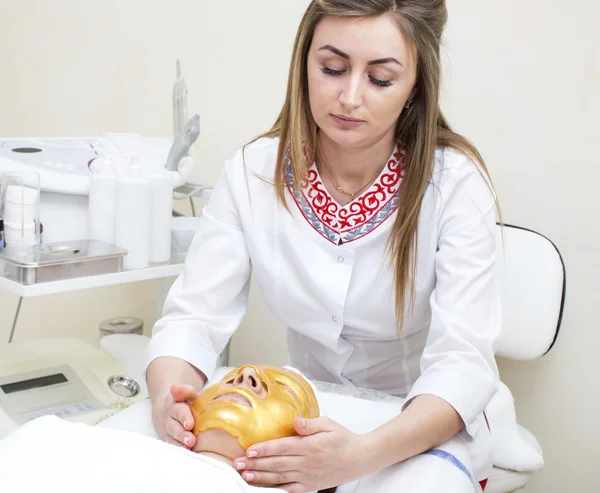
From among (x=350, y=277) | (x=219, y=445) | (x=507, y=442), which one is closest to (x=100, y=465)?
(x=219, y=445)

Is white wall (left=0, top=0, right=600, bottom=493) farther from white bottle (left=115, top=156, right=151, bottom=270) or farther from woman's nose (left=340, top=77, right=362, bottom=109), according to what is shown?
white bottle (left=115, top=156, right=151, bottom=270)

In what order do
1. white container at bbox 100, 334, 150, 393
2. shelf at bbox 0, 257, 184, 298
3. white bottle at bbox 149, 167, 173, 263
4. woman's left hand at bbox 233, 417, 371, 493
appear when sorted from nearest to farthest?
woman's left hand at bbox 233, 417, 371, 493 → shelf at bbox 0, 257, 184, 298 → white bottle at bbox 149, 167, 173, 263 → white container at bbox 100, 334, 150, 393

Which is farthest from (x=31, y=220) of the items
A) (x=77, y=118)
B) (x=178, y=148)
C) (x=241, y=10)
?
(x=77, y=118)

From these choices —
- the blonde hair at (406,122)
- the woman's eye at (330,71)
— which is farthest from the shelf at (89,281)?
the woman's eye at (330,71)

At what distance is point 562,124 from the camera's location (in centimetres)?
184

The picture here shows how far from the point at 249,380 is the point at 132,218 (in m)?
0.68

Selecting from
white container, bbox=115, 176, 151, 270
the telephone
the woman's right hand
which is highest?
white container, bbox=115, 176, 151, 270

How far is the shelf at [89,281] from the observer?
1589 millimetres

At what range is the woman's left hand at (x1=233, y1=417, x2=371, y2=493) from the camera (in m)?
1.12

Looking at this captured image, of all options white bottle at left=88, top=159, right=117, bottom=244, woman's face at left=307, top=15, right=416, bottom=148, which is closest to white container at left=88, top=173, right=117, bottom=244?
white bottle at left=88, top=159, right=117, bottom=244

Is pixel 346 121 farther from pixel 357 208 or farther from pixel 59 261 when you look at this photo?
pixel 59 261

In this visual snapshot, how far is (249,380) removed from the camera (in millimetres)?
1229

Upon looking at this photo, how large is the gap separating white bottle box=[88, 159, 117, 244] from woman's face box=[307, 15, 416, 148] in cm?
62

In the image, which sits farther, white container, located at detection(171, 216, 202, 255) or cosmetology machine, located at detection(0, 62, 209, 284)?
white container, located at detection(171, 216, 202, 255)
